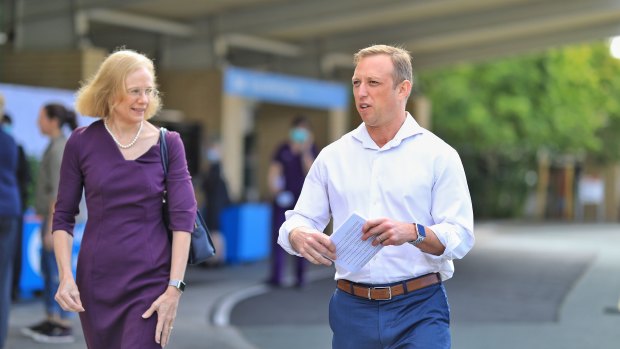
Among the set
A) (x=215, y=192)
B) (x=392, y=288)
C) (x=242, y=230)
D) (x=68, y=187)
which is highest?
(x=68, y=187)

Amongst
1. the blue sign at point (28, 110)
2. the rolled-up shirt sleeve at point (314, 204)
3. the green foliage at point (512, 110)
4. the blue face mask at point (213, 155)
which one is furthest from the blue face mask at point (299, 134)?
the green foliage at point (512, 110)

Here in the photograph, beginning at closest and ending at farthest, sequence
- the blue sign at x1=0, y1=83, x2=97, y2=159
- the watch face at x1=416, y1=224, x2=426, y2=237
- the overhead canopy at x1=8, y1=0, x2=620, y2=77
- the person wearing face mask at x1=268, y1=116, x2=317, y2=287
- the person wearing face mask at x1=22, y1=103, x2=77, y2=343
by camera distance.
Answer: the watch face at x1=416, y1=224, x2=426, y2=237
the person wearing face mask at x1=22, y1=103, x2=77, y2=343
the blue sign at x1=0, y1=83, x2=97, y2=159
the person wearing face mask at x1=268, y1=116, x2=317, y2=287
the overhead canopy at x1=8, y1=0, x2=620, y2=77

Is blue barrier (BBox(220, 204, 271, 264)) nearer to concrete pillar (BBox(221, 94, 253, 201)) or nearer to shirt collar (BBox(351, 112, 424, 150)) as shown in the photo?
concrete pillar (BBox(221, 94, 253, 201))

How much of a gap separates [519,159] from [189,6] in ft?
71.4

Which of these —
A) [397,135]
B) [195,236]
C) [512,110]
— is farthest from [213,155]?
[512,110]

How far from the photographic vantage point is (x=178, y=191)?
14.8 ft

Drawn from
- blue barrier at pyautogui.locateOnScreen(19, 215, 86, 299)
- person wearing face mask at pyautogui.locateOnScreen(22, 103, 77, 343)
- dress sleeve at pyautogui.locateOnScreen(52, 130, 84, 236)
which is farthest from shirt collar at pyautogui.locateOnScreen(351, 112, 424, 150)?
blue barrier at pyautogui.locateOnScreen(19, 215, 86, 299)

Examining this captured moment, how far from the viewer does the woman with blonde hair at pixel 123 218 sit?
4375 millimetres

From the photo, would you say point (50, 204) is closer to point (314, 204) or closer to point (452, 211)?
point (314, 204)

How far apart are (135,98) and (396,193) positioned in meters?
1.16

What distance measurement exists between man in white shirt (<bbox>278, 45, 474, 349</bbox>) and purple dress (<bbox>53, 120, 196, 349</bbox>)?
0.54 m

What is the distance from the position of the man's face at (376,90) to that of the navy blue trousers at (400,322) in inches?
28.1

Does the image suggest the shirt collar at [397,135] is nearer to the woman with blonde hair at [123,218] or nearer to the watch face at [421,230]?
the watch face at [421,230]

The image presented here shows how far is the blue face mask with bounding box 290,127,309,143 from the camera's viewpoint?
1307cm
